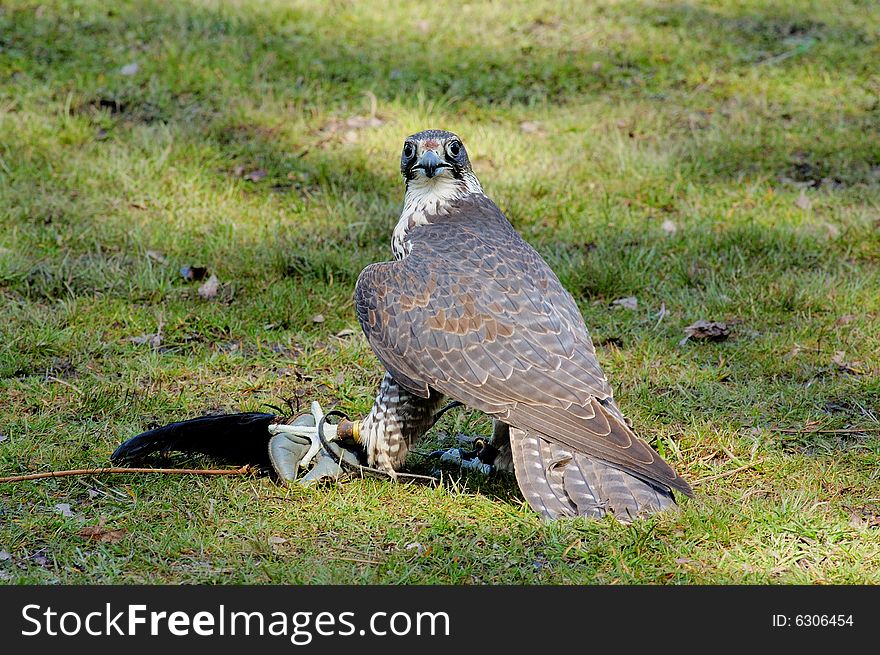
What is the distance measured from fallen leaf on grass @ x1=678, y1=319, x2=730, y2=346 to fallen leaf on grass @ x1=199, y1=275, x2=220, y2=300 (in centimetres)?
272

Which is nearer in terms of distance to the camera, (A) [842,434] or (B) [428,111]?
(A) [842,434]

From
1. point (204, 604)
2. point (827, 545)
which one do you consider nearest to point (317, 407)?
point (204, 604)

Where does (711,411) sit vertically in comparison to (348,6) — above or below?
below

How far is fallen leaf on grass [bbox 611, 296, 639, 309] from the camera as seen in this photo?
257 inches

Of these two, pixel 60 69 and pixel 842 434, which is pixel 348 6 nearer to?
pixel 60 69

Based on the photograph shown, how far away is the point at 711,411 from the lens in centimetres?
538

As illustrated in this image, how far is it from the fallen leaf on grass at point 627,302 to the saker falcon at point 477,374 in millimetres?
1634

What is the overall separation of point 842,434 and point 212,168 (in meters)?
4.67

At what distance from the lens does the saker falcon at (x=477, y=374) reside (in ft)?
13.9

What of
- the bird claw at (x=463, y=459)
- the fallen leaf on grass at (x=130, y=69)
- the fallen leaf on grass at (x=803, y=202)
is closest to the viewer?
the bird claw at (x=463, y=459)

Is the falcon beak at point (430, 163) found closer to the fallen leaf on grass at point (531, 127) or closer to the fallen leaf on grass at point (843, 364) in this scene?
the fallen leaf on grass at point (843, 364)

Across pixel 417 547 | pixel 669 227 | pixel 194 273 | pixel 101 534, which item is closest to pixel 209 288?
pixel 194 273

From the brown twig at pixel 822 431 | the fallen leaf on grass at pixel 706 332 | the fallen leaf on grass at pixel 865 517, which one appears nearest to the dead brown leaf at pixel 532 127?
the fallen leaf on grass at pixel 706 332

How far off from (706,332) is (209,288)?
2897 mm
